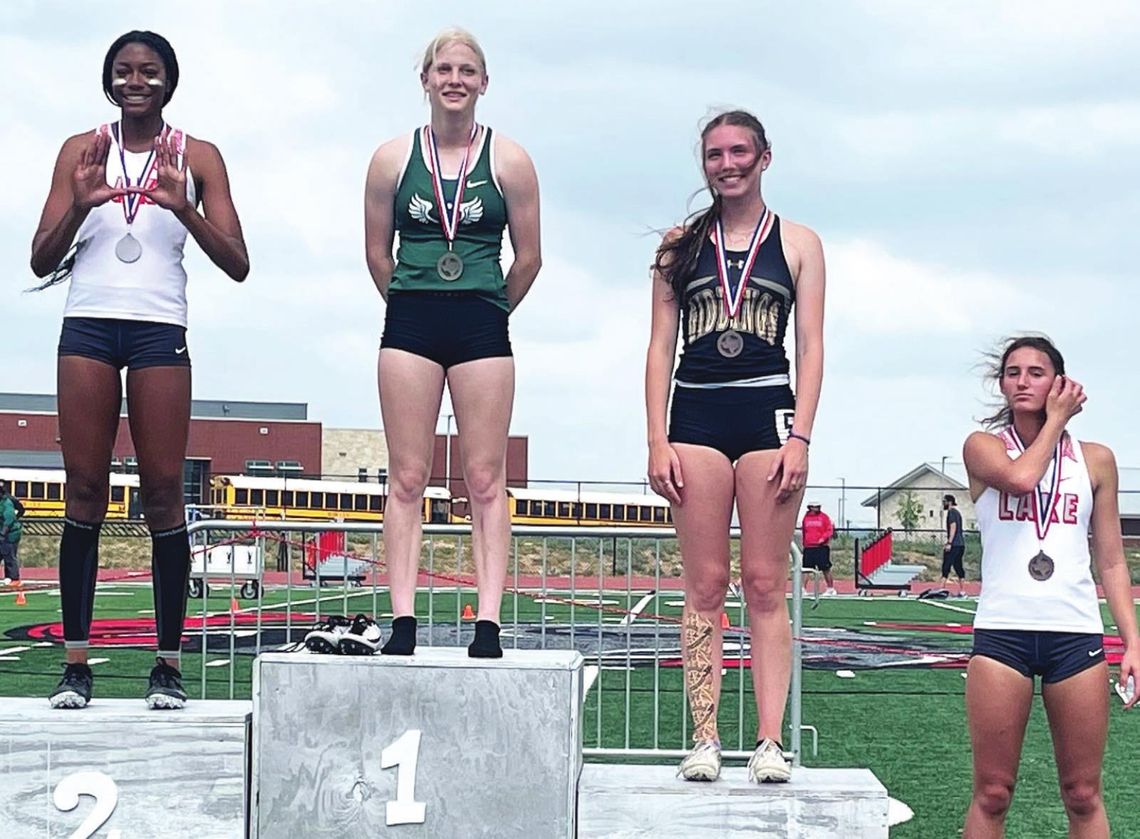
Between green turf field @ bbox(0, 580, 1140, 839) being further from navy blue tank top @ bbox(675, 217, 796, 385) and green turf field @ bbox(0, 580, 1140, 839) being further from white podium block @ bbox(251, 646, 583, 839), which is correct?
navy blue tank top @ bbox(675, 217, 796, 385)

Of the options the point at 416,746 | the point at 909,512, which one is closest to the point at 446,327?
the point at 416,746

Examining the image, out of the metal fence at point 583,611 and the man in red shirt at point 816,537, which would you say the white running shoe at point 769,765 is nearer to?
the metal fence at point 583,611

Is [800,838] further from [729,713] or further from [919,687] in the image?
[919,687]

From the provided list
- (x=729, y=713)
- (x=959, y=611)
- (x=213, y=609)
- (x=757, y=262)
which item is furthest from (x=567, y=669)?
(x=959, y=611)

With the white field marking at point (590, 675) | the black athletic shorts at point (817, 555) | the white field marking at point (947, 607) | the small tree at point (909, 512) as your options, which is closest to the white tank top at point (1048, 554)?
the white field marking at point (590, 675)

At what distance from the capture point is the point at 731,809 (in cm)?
456

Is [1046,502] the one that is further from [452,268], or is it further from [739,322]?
[452,268]

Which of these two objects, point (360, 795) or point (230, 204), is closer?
point (360, 795)

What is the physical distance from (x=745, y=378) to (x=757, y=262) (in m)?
0.37

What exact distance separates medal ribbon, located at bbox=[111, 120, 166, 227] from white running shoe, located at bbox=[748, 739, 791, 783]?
8.56ft

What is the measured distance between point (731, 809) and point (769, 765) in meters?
0.17

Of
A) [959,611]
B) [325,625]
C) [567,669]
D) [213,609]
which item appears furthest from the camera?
[959,611]

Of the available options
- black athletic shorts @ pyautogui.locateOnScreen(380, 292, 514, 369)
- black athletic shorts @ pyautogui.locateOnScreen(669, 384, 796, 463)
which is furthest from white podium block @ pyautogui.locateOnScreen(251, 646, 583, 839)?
black athletic shorts @ pyautogui.locateOnScreen(380, 292, 514, 369)

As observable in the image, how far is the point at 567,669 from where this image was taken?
463cm
